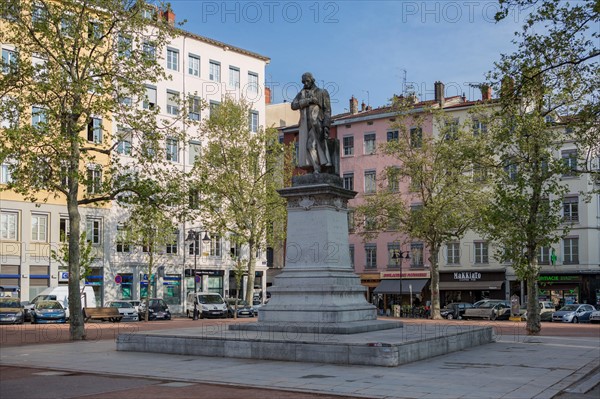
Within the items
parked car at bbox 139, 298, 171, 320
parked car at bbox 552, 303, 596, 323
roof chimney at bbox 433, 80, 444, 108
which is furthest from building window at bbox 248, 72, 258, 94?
parked car at bbox 552, 303, 596, 323

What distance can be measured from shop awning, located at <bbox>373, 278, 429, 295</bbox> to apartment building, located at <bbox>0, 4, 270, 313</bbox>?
11.8 metres

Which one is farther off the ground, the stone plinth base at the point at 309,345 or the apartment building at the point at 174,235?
the apartment building at the point at 174,235

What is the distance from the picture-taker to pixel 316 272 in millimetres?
20562


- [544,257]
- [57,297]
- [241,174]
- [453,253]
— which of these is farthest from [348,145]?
[57,297]

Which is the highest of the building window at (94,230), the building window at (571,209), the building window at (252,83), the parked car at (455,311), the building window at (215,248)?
the building window at (252,83)

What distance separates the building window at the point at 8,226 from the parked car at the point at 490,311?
33.5 metres

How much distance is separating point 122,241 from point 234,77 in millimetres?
22485

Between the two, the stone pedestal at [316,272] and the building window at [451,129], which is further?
the building window at [451,129]

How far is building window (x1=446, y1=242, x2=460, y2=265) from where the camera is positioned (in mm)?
65125

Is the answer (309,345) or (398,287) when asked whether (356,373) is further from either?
(398,287)

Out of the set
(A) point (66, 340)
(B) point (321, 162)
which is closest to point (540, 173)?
(B) point (321, 162)

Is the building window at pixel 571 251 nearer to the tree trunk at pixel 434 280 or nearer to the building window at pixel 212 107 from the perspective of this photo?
the tree trunk at pixel 434 280

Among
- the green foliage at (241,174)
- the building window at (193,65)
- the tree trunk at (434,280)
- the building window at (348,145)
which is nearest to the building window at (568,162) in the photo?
the tree trunk at (434,280)

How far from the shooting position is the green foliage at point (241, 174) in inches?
1997
